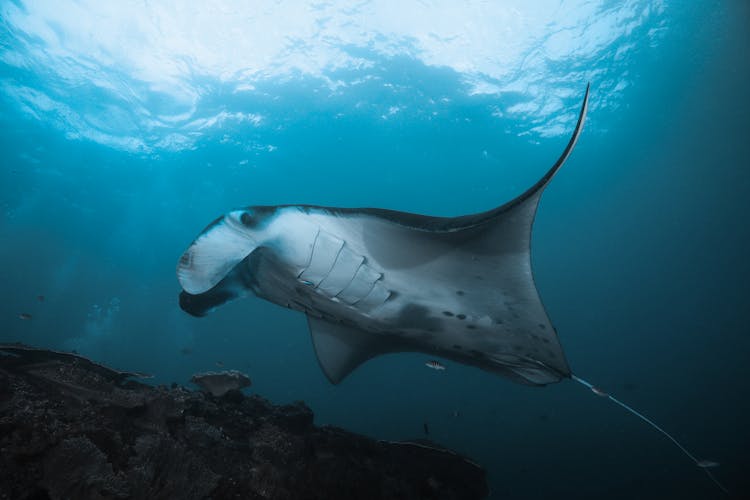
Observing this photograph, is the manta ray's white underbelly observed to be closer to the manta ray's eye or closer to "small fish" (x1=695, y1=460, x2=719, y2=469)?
the manta ray's eye

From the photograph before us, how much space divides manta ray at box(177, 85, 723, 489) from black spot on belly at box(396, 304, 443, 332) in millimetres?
10

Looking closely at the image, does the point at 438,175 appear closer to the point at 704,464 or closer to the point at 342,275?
the point at 704,464

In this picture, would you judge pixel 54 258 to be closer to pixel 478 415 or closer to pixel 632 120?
pixel 478 415

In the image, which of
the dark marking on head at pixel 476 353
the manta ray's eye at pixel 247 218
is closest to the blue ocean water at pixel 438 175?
the dark marking on head at pixel 476 353

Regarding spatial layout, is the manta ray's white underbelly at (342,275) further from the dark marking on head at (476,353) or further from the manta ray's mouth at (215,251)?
the dark marking on head at (476,353)

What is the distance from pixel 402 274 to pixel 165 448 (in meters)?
1.95

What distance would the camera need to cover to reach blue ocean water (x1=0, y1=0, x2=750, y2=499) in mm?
14352

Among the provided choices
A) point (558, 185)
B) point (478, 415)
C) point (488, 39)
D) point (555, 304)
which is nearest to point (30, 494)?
point (488, 39)

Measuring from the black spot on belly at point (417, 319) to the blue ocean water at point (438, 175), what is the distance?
6814 millimetres

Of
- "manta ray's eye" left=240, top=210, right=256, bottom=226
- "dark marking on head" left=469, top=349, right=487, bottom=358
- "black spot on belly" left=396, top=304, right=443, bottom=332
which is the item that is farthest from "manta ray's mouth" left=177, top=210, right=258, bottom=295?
"dark marking on head" left=469, top=349, right=487, bottom=358

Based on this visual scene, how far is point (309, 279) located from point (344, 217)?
0.68 meters

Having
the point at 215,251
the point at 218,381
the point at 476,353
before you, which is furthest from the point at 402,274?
the point at 218,381

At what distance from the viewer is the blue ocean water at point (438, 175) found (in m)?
14.4

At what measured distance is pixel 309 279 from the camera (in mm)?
2721
